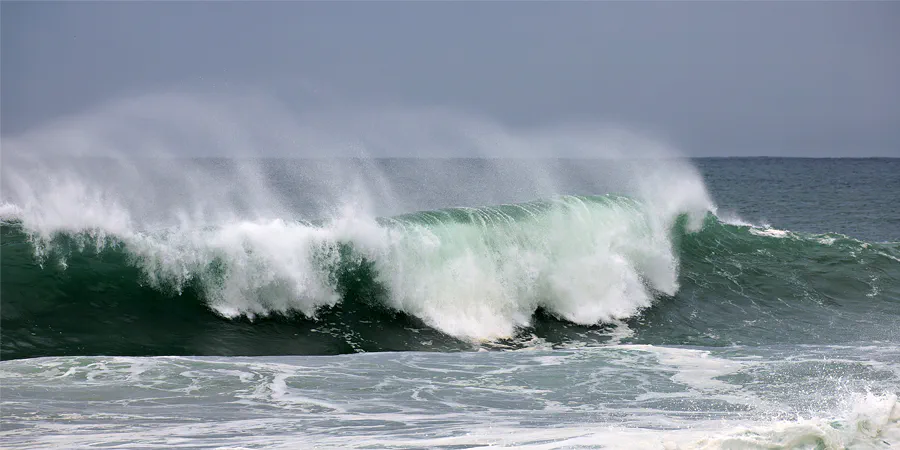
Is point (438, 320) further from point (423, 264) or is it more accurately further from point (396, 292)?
point (423, 264)

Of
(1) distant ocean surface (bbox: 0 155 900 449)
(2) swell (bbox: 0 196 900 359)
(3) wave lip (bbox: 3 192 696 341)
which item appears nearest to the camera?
(1) distant ocean surface (bbox: 0 155 900 449)

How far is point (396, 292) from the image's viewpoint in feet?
44.4

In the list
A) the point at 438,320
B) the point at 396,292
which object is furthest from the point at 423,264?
the point at 438,320

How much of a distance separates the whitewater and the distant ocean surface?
0.15ft

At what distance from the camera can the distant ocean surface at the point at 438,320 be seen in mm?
7730

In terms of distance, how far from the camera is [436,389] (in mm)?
9406

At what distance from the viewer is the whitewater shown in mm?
7742

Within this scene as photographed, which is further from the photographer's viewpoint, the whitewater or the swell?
the swell

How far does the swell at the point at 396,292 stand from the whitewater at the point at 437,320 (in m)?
0.04

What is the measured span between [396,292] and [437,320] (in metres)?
0.88

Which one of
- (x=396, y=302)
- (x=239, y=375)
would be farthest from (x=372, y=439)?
(x=396, y=302)

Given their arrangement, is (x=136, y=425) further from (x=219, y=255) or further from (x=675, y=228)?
(x=675, y=228)

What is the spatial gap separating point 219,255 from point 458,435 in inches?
264

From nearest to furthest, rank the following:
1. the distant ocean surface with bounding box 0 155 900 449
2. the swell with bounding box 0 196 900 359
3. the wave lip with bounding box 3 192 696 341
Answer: the distant ocean surface with bounding box 0 155 900 449 → the swell with bounding box 0 196 900 359 → the wave lip with bounding box 3 192 696 341
